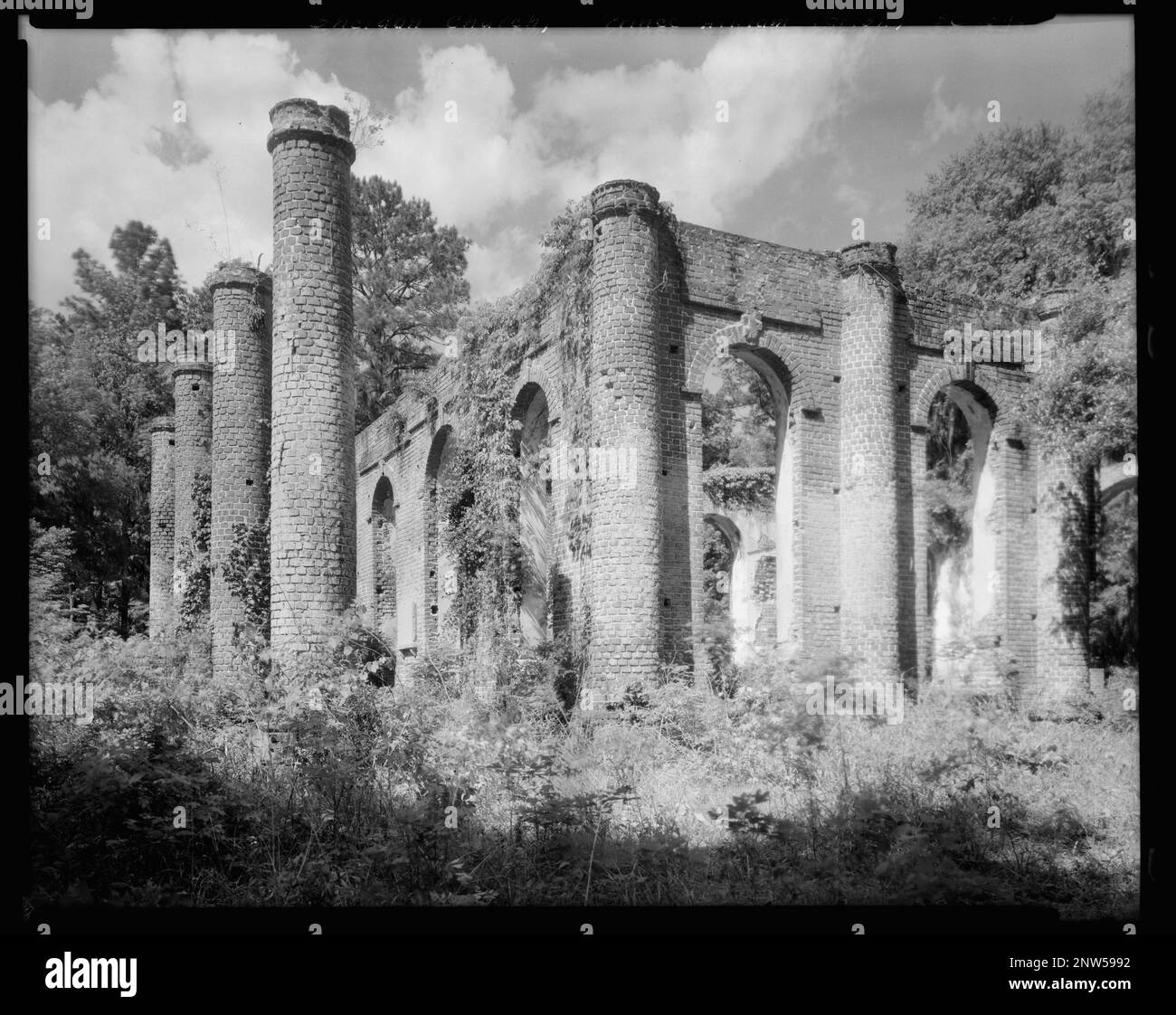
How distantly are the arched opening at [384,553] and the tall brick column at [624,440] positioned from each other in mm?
9435

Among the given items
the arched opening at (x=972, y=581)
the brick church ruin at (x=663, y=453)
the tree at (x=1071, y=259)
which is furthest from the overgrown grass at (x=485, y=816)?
the arched opening at (x=972, y=581)

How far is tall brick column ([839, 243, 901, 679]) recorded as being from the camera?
12.3 meters

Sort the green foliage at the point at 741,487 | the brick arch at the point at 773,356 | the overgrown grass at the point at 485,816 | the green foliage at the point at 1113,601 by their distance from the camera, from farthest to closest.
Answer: the green foliage at the point at 741,487 → the green foliage at the point at 1113,601 → the brick arch at the point at 773,356 → the overgrown grass at the point at 485,816

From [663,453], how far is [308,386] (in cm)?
464

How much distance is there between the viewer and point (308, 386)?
8.70 m

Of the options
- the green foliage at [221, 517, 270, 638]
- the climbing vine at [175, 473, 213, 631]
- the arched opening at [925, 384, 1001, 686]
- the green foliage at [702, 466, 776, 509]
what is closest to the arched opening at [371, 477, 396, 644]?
the climbing vine at [175, 473, 213, 631]

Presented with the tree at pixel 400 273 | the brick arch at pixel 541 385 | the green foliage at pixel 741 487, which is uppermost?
the tree at pixel 400 273

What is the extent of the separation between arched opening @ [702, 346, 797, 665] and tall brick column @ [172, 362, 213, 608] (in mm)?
9406

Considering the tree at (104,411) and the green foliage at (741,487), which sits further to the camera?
the green foliage at (741,487)

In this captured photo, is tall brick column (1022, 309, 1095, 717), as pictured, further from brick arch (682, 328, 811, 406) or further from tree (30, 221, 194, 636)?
tree (30, 221, 194, 636)

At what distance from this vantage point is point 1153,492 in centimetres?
428

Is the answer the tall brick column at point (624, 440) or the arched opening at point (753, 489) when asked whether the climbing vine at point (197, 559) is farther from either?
the arched opening at point (753, 489)

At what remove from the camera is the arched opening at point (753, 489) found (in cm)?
1281

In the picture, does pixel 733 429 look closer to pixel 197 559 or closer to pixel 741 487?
pixel 741 487
